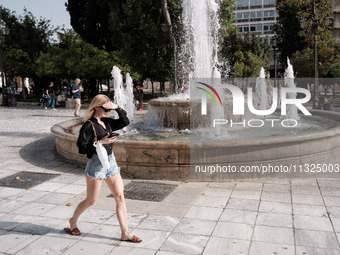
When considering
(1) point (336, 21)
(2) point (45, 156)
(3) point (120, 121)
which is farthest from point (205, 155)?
(1) point (336, 21)

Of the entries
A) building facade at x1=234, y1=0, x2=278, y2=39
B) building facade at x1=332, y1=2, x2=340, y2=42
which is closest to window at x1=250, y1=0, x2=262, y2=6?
building facade at x1=234, y1=0, x2=278, y2=39

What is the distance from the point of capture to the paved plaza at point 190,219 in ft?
14.9

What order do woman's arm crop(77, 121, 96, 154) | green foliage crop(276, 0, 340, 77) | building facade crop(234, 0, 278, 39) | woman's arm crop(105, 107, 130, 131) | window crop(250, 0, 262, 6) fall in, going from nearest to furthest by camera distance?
woman's arm crop(77, 121, 96, 154)
woman's arm crop(105, 107, 130, 131)
green foliage crop(276, 0, 340, 77)
building facade crop(234, 0, 278, 39)
window crop(250, 0, 262, 6)

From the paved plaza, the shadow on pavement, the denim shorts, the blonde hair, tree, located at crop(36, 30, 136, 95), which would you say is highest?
tree, located at crop(36, 30, 136, 95)

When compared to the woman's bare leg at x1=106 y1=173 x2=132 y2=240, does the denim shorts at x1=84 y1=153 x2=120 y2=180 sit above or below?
above

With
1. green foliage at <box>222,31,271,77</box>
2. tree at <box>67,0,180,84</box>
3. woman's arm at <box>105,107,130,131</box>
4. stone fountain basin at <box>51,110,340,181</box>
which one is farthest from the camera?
green foliage at <box>222,31,271,77</box>

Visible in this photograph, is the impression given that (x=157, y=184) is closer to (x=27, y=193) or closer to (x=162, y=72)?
(x=27, y=193)

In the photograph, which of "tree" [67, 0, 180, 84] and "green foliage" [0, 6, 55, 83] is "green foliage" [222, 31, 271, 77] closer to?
"tree" [67, 0, 180, 84]

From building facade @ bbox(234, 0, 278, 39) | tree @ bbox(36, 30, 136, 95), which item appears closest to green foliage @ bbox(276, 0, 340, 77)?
tree @ bbox(36, 30, 136, 95)

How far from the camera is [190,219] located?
17.9ft

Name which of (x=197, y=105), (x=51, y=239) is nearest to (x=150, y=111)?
(x=197, y=105)

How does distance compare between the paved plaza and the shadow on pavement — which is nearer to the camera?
the paved plaza

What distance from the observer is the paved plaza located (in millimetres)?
4555

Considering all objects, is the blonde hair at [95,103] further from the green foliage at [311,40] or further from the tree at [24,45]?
the tree at [24,45]
